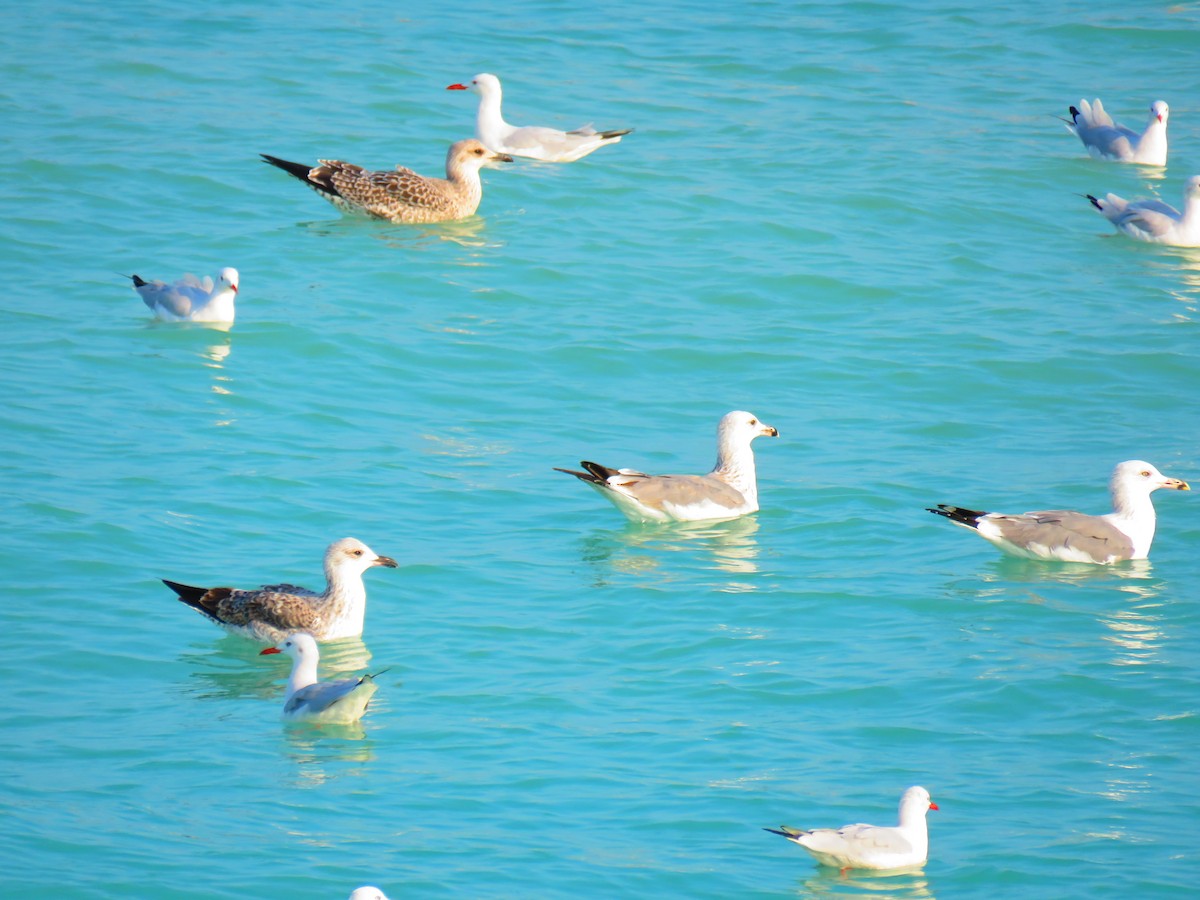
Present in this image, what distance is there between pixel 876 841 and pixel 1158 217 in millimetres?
12817

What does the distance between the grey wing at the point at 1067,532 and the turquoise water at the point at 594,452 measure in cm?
20

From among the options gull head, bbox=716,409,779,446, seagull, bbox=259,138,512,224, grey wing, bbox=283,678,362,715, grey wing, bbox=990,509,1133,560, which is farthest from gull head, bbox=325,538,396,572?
seagull, bbox=259,138,512,224

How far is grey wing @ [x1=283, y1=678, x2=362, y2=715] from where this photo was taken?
9633 mm

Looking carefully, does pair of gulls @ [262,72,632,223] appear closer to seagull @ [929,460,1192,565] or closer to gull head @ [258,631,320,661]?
seagull @ [929,460,1192,565]

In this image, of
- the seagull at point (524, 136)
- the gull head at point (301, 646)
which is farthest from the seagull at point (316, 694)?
the seagull at point (524, 136)

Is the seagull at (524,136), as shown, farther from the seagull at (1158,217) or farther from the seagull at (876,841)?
the seagull at (876,841)

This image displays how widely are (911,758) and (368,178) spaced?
11.8m

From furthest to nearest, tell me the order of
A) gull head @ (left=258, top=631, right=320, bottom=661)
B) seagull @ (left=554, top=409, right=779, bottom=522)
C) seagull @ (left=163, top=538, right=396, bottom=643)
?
seagull @ (left=554, top=409, right=779, bottom=522), seagull @ (left=163, top=538, right=396, bottom=643), gull head @ (left=258, top=631, right=320, bottom=661)

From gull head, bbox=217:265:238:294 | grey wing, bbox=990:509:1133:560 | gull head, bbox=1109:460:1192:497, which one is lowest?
grey wing, bbox=990:509:1133:560

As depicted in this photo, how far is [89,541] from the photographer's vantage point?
1216cm

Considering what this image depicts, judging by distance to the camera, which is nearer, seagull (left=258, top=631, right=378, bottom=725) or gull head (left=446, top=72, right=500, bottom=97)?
seagull (left=258, top=631, right=378, bottom=725)

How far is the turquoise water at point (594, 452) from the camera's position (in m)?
8.98

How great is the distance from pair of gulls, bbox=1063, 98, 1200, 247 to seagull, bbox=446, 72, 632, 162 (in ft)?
18.7

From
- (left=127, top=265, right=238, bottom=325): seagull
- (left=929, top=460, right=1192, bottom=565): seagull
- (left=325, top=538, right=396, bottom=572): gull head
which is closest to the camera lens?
(left=325, top=538, right=396, bottom=572): gull head
